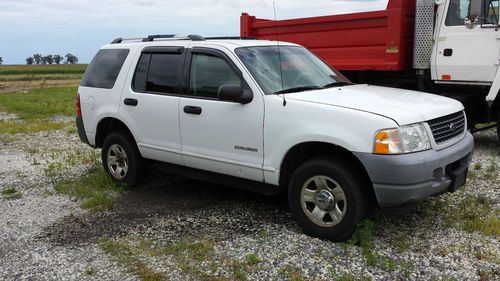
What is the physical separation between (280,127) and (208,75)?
1.18 meters

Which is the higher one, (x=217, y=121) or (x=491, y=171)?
(x=217, y=121)

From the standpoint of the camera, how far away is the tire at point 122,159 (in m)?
6.14

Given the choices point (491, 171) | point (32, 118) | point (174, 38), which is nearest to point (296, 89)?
point (174, 38)

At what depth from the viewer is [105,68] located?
6402mm

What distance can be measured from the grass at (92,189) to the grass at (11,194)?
18.2 inches

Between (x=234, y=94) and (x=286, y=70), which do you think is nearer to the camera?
(x=234, y=94)

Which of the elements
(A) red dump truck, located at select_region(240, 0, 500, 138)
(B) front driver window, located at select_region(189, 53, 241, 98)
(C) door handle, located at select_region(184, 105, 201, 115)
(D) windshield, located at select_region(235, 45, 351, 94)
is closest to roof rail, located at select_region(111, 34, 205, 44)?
(B) front driver window, located at select_region(189, 53, 241, 98)

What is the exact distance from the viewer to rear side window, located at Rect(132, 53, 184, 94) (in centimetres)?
556

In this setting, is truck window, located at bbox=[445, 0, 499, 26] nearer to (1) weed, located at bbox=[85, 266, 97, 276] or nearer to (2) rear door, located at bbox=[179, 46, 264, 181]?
(2) rear door, located at bbox=[179, 46, 264, 181]

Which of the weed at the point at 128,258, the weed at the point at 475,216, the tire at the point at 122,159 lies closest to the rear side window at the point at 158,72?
the tire at the point at 122,159

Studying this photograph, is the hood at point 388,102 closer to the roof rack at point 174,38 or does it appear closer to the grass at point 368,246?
the grass at point 368,246

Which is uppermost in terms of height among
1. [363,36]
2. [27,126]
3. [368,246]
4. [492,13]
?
[492,13]

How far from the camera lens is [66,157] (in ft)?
27.9

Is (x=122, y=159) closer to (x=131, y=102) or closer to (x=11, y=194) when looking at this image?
(x=131, y=102)
